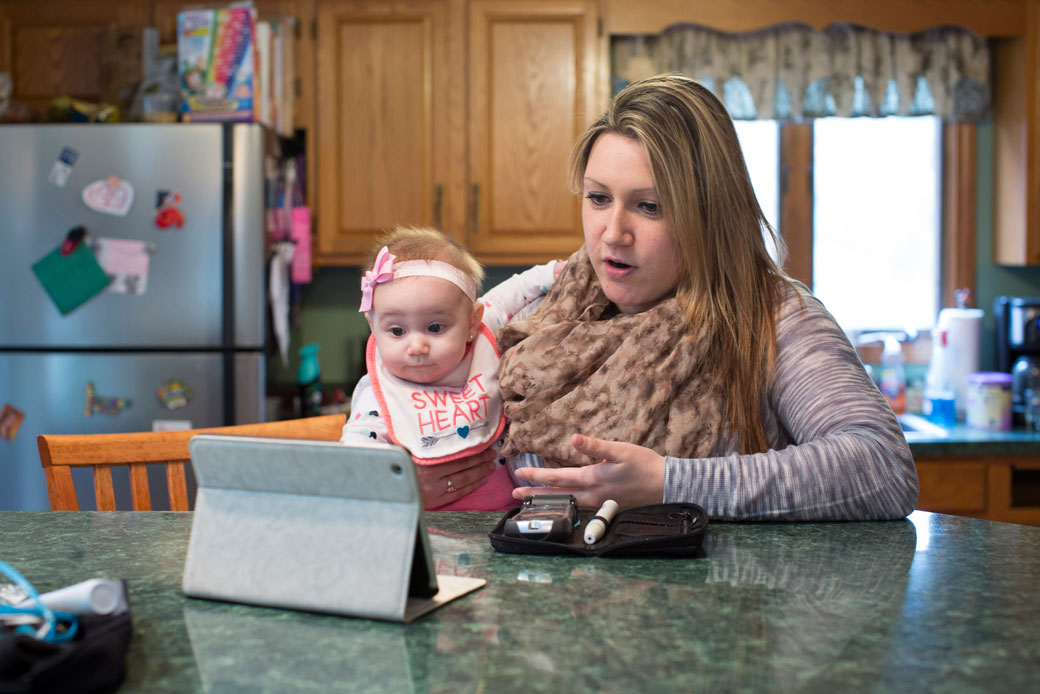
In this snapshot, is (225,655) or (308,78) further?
(308,78)

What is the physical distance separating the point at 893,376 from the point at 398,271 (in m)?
2.50

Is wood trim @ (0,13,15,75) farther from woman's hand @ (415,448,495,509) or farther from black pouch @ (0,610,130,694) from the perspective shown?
black pouch @ (0,610,130,694)

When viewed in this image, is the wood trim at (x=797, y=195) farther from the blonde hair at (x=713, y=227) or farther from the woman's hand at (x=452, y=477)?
the woman's hand at (x=452, y=477)

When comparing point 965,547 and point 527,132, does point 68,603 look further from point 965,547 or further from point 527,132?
point 527,132

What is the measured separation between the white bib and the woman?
0.07 meters

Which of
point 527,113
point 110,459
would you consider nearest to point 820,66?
point 527,113

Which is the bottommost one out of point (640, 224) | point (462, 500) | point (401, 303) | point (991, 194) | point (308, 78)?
point (462, 500)

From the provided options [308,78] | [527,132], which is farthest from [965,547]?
[308,78]

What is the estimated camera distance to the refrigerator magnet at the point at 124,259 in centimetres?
280

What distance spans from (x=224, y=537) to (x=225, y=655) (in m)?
A: 0.14

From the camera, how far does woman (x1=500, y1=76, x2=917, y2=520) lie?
1.37m

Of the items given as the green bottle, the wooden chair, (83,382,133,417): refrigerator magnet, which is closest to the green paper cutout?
(83,382,133,417): refrigerator magnet

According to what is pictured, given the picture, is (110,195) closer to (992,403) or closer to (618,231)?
(618,231)

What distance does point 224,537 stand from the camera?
32.6 inches
